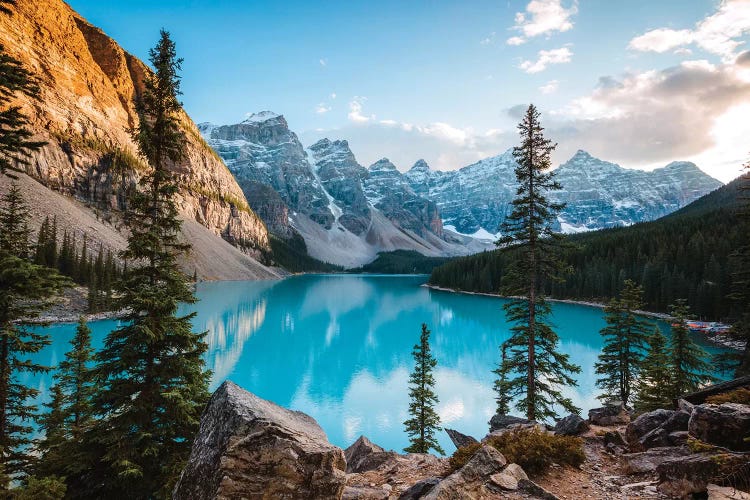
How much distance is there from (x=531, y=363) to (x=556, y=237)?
5.98 meters

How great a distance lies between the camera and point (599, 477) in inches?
296

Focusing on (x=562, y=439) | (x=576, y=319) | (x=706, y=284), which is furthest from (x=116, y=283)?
(x=706, y=284)

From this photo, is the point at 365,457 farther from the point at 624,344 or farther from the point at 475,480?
the point at 624,344

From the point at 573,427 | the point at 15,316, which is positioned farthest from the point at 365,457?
the point at 15,316

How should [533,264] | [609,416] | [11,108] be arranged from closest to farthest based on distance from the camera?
[11,108] → [609,416] → [533,264]

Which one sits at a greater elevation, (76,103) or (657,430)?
(76,103)

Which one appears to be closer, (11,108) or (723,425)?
(723,425)

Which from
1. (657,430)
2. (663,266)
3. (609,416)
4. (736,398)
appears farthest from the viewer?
(663,266)

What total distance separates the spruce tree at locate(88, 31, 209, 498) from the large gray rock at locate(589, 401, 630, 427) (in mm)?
13138

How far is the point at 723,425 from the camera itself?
6.31 meters

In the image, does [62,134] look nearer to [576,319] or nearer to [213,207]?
[213,207]

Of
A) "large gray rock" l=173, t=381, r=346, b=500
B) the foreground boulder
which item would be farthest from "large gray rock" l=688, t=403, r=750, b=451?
"large gray rock" l=173, t=381, r=346, b=500

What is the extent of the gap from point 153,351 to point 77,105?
154465 millimetres

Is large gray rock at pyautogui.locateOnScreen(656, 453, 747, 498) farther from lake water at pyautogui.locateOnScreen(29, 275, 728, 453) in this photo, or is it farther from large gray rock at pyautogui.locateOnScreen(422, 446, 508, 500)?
lake water at pyautogui.locateOnScreen(29, 275, 728, 453)
